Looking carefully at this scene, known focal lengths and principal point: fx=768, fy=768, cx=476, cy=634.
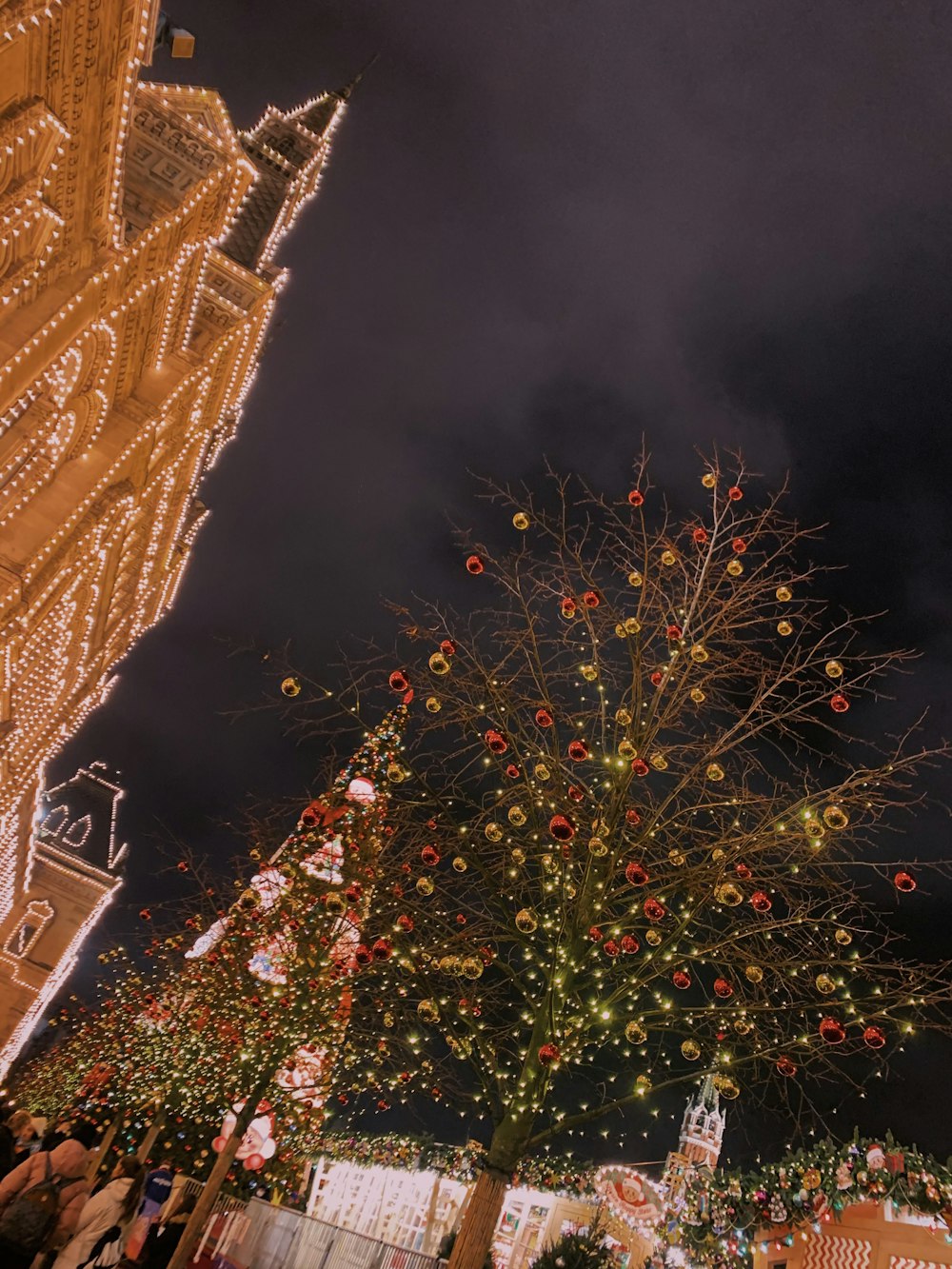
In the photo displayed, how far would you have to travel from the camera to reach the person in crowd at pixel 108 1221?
7.98 meters

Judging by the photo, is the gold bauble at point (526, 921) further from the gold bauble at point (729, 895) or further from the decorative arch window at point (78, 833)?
the decorative arch window at point (78, 833)

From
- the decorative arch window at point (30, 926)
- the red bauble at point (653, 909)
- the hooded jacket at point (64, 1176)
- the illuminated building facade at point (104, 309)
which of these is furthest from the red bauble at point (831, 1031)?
the decorative arch window at point (30, 926)

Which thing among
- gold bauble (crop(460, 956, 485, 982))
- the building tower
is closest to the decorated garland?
gold bauble (crop(460, 956, 485, 982))

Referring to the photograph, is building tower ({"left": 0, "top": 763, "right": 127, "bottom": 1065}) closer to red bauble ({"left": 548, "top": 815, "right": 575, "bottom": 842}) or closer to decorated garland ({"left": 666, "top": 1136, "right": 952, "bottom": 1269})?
decorated garland ({"left": 666, "top": 1136, "right": 952, "bottom": 1269})

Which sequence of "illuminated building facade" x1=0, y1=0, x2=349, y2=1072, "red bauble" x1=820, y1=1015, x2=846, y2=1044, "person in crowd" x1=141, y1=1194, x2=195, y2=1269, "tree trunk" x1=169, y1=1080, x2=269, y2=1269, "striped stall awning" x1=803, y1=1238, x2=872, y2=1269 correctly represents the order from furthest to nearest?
"striped stall awning" x1=803, y1=1238, x2=872, y2=1269 < "person in crowd" x1=141, y1=1194, x2=195, y2=1269 < "tree trunk" x1=169, y1=1080, x2=269, y2=1269 < "illuminated building facade" x1=0, y1=0, x2=349, y2=1072 < "red bauble" x1=820, y1=1015, x2=846, y2=1044

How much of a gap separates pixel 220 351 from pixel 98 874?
38.0 meters

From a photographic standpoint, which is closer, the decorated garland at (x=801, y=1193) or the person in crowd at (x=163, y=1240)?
the person in crowd at (x=163, y=1240)

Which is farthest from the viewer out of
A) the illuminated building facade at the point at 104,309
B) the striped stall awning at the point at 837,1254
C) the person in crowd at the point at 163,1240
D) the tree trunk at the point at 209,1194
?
the striped stall awning at the point at 837,1254

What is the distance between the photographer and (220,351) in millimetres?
20859

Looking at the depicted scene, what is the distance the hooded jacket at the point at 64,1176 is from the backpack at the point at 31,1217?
1.05 ft

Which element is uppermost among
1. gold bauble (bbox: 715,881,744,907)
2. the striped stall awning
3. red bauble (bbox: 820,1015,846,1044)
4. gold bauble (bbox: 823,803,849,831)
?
gold bauble (bbox: 823,803,849,831)

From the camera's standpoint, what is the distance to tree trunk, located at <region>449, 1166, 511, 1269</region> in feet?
25.4

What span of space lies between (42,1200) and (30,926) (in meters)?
44.5

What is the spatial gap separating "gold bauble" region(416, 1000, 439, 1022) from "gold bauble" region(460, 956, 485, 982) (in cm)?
52
